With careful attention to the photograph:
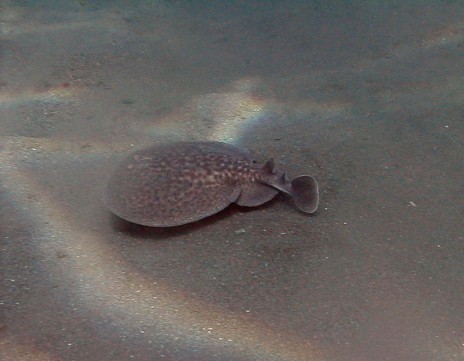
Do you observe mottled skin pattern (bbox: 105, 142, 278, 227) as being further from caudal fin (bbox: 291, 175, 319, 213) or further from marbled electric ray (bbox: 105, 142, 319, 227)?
caudal fin (bbox: 291, 175, 319, 213)

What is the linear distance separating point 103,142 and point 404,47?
5190 millimetres

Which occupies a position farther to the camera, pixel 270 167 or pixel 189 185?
pixel 270 167

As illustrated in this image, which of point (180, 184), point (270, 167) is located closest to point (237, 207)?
point (270, 167)

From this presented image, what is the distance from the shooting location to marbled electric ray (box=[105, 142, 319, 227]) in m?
3.98

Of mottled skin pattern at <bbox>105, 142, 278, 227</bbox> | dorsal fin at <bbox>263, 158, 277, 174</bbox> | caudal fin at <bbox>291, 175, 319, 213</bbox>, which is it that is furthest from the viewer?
dorsal fin at <bbox>263, 158, 277, 174</bbox>

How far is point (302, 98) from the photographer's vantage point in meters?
6.16

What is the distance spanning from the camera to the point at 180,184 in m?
4.13

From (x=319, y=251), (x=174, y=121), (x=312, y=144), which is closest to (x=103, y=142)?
(x=174, y=121)

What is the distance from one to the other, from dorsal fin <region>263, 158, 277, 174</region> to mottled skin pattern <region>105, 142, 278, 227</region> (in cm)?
4

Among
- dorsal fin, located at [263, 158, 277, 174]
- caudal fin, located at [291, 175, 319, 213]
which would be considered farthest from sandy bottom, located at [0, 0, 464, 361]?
dorsal fin, located at [263, 158, 277, 174]

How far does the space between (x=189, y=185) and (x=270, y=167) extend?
0.84m

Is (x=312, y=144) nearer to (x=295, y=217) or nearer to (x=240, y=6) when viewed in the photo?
(x=295, y=217)

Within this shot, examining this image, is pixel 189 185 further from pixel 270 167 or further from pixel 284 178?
pixel 284 178

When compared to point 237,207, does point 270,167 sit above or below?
above
